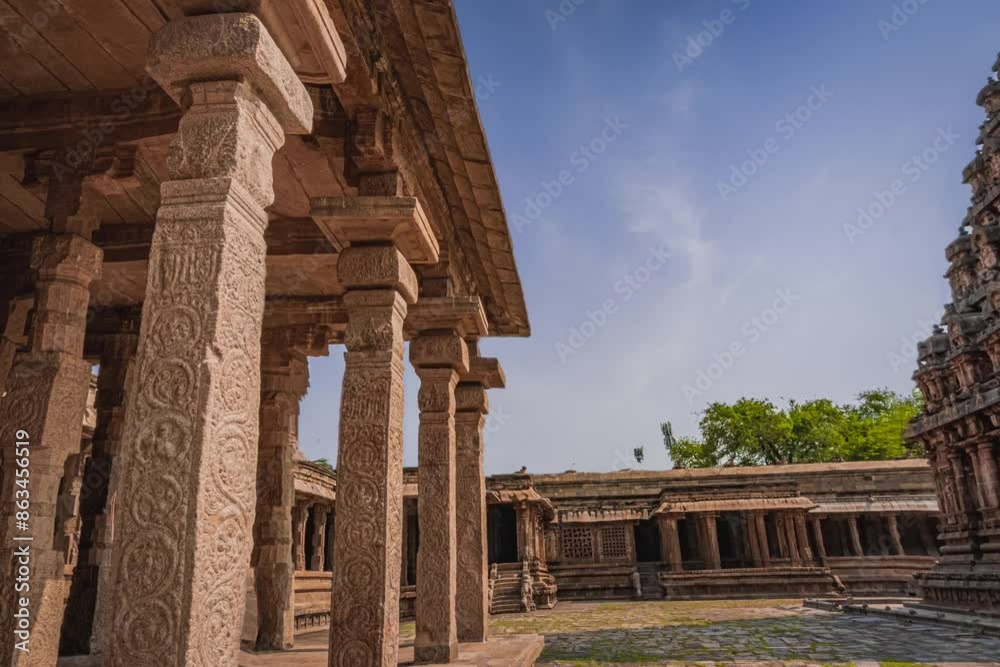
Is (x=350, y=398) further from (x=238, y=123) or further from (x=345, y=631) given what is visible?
(x=238, y=123)

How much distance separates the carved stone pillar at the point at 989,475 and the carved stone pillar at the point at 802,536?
10.5 meters

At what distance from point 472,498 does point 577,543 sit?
71.5 feet

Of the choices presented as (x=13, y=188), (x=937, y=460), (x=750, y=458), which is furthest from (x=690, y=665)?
(x=750, y=458)

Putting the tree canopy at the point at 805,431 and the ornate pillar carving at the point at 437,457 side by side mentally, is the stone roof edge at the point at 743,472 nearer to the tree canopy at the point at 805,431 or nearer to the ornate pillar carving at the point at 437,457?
the tree canopy at the point at 805,431

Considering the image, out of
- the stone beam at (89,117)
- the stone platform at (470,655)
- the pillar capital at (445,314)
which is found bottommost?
the stone platform at (470,655)

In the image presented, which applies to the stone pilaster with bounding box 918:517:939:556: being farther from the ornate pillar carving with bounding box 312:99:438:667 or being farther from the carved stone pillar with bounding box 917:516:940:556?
the ornate pillar carving with bounding box 312:99:438:667

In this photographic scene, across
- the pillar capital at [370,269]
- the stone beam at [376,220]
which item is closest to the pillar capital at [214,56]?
the stone beam at [376,220]

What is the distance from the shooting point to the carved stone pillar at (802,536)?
26608 millimetres

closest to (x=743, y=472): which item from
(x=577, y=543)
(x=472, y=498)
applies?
(x=577, y=543)

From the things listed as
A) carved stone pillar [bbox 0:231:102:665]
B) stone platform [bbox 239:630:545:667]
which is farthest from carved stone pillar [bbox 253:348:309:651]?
carved stone pillar [bbox 0:231:102:665]

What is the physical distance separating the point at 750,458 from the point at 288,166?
151ft

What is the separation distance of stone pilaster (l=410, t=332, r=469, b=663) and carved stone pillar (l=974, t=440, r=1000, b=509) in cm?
1609

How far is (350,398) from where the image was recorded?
18.1 feet

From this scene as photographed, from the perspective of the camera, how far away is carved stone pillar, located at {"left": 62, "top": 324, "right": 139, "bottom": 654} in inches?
338
